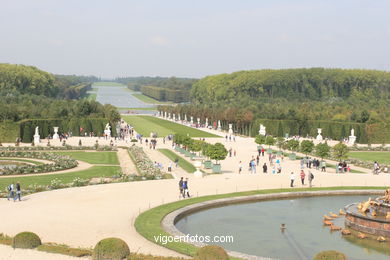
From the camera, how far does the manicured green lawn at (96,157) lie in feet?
167

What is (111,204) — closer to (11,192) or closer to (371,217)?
(11,192)

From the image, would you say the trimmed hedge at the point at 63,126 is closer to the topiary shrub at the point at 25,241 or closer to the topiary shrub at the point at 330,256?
the topiary shrub at the point at 25,241

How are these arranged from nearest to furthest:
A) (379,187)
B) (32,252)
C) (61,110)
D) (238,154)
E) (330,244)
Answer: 1. (32,252)
2. (330,244)
3. (379,187)
4. (238,154)
5. (61,110)

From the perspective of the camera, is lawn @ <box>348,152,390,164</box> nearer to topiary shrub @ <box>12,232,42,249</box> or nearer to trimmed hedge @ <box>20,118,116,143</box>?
trimmed hedge @ <box>20,118,116,143</box>

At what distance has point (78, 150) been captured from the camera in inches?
2394

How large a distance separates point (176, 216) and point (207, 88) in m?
151

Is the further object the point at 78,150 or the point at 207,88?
the point at 207,88

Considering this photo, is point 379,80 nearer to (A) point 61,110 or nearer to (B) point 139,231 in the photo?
(A) point 61,110

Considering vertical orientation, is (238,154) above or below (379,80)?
below

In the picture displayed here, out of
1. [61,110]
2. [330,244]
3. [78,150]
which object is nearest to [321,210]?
[330,244]

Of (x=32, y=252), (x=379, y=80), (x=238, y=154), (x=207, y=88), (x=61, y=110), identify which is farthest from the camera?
(x=207, y=88)

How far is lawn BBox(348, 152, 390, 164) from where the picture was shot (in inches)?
2165

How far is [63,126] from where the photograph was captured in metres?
78.4

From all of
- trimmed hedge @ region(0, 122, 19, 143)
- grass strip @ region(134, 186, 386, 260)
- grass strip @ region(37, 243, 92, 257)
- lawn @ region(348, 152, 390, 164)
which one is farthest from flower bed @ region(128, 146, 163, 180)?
lawn @ region(348, 152, 390, 164)
